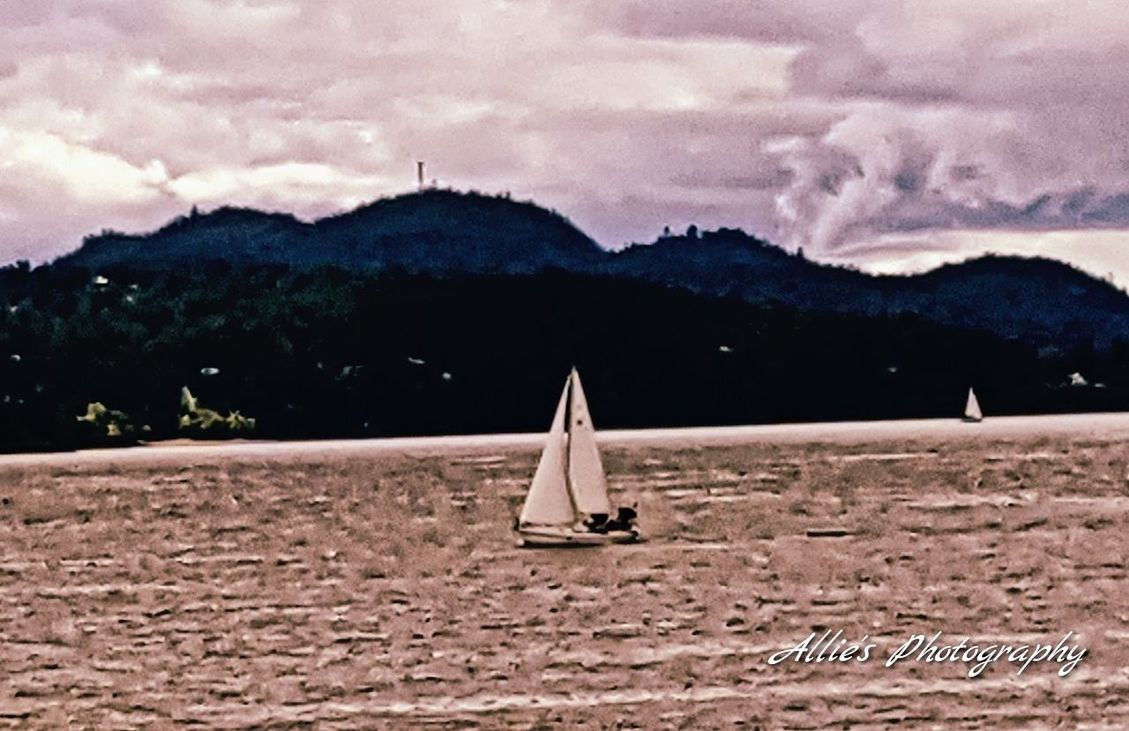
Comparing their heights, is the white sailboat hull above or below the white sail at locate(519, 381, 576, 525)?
below

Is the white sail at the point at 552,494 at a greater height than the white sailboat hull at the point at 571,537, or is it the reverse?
the white sail at the point at 552,494

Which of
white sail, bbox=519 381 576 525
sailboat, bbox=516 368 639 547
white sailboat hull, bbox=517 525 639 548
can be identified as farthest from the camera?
white sail, bbox=519 381 576 525

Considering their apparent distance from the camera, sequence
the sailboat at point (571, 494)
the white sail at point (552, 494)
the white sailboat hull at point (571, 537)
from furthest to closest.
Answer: the white sail at point (552, 494) → the sailboat at point (571, 494) → the white sailboat hull at point (571, 537)

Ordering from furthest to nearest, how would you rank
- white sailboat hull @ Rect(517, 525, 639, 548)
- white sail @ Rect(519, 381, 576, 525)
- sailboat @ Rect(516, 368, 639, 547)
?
white sail @ Rect(519, 381, 576, 525) < sailboat @ Rect(516, 368, 639, 547) < white sailboat hull @ Rect(517, 525, 639, 548)

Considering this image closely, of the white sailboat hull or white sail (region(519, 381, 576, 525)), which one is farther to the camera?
white sail (region(519, 381, 576, 525))

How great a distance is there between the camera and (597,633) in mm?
64500

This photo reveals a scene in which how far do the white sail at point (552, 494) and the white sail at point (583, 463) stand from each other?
0.57 m

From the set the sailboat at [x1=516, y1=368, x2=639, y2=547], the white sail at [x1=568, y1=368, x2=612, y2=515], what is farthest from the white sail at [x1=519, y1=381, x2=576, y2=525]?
the white sail at [x1=568, y1=368, x2=612, y2=515]

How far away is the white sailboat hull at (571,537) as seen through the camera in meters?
93.3

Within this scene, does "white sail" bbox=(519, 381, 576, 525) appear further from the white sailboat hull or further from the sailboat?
the white sailboat hull

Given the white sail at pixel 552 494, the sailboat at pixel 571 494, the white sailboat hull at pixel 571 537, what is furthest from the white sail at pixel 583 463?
the white sailboat hull at pixel 571 537

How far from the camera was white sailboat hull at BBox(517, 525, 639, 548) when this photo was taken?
9331 centimetres

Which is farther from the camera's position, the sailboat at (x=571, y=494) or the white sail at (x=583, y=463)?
the sailboat at (x=571, y=494)

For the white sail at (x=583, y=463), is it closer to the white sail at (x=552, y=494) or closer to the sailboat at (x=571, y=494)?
the sailboat at (x=571, y=494)
